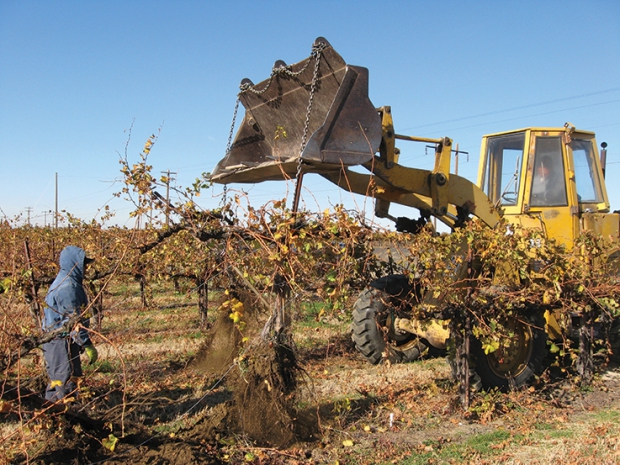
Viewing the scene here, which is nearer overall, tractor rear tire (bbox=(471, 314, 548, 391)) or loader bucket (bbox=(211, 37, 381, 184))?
loader bucket (bbox=(211, 37, 381, 184))

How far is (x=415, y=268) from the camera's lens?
17.8ft

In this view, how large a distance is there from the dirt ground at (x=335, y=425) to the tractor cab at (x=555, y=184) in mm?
1958

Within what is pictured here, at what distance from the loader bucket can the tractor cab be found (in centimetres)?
299

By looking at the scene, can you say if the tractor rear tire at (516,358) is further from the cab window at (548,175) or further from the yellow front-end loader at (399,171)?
the cab window at (548,175)

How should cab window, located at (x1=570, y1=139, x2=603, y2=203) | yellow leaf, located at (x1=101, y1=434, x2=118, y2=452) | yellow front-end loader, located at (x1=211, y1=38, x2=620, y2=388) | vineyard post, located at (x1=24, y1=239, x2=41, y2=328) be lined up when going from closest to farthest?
yellow leaf, located at (x1=101, y1=434, x2=118, y2=452)
vineyard post, located at (x1=24, y1=239, x2=41, y2=328)
yellow front-end loader, located at (x1=211, y1=38, x2=620, y2=388)
cab window, located at (x1=570, y1=139, x2=603, y2=203)

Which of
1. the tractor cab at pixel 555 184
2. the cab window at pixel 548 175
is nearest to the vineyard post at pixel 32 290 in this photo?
the tractor cab at pixel 555 184

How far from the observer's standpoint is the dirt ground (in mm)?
4191

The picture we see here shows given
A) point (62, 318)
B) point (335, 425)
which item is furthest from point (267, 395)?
point (62, 318)

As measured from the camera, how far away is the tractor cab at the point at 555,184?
23.5 ft

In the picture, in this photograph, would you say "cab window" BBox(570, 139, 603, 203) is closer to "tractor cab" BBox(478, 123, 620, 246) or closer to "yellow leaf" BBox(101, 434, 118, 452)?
"tractor cab" BBox(478, 123, 620, 246)

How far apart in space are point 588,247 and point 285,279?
375cm

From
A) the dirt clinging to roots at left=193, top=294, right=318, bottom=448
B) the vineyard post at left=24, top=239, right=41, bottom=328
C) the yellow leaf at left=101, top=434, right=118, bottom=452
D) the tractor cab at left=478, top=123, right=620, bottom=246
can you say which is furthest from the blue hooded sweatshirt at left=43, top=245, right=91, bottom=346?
the tractor cab at left=478, top=123, right=620, bottom=246

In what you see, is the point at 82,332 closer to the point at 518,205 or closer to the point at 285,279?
the point at 285,279

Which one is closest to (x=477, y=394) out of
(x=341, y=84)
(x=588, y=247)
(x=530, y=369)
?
(x=530, y=369)
